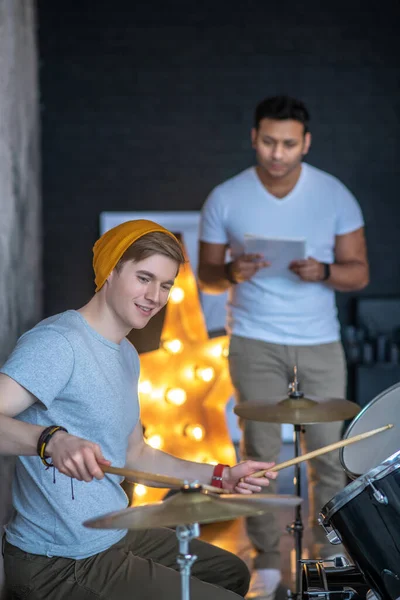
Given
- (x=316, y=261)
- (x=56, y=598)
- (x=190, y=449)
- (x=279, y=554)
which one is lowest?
(x=279, y=554)

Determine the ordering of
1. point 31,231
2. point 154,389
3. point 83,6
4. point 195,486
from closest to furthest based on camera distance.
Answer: point 195,486 → point 154,389 → point 31,231 → point 83,6

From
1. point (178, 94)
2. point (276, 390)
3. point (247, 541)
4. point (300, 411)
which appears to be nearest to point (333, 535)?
point (300, 411)

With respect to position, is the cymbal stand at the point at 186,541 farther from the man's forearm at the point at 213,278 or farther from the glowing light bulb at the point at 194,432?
the glowing light bulb at the point at 194,432

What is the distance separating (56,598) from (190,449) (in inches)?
74.7

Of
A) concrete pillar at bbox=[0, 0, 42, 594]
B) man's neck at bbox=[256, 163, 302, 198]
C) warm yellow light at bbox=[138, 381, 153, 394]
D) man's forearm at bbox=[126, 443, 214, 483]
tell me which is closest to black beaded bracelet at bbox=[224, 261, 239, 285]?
man's neck at bbox=[256, 163, 302, 198]

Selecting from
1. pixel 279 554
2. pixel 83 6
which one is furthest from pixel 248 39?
pixel 279 554

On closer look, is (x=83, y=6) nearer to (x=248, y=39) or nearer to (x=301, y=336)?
(x=248, y=39)

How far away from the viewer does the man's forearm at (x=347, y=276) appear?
3.18 meters

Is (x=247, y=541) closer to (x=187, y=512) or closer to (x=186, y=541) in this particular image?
(x=186, y=541)

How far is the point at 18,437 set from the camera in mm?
1601

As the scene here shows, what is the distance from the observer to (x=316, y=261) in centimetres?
312

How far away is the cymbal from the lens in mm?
2438

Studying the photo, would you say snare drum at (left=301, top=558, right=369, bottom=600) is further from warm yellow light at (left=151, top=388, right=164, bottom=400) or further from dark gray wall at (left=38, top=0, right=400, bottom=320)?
dark gray wall at (left=38, top=0, right=400, bottom=320)

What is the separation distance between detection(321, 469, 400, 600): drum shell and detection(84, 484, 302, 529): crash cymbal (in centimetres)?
33
